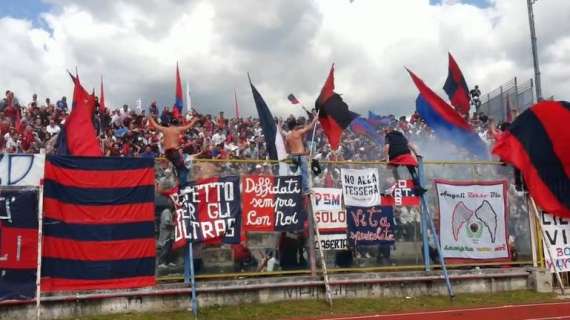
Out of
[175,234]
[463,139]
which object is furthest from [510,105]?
[175,234]

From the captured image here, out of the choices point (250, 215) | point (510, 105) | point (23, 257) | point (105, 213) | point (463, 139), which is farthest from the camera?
point (510, 105)

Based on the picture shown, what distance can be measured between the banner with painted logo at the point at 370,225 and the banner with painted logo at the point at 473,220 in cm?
127

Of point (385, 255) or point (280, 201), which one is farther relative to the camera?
point (385, 255)

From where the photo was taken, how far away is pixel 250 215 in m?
11.2

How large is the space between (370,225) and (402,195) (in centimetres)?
102

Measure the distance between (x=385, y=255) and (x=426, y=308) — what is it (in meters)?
1.35

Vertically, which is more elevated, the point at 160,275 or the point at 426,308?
the point at 160,275

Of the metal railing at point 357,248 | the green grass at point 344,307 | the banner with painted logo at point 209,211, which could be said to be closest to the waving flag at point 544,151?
the metal railing at point 357,248

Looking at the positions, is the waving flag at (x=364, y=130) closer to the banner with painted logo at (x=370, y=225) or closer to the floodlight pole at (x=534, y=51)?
the floodlight pole at (x=534, y=51)

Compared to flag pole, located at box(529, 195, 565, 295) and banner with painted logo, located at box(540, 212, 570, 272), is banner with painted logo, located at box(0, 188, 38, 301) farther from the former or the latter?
banner with painted logo, located at box(540, 212, 570, 272)

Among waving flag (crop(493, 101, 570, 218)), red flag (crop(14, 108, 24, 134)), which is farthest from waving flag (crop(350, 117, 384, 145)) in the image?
red flag (crop(14, 108, 24, 134))

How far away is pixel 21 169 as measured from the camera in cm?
973

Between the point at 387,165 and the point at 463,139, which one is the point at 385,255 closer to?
the point at 387,165

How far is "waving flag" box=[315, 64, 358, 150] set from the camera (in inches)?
526
